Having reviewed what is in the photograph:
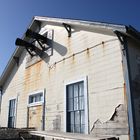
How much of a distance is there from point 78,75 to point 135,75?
2.18 m

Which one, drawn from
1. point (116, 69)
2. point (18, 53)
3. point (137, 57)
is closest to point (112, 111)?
point (116, 69)

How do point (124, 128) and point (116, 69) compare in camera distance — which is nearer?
point (124, 128)

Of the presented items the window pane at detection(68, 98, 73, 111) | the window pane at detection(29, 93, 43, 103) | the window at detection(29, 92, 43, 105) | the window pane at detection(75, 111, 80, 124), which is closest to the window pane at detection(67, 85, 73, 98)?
the window pane at detection(68, 98, 73, 111)

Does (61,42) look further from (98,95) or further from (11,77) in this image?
(11,77)

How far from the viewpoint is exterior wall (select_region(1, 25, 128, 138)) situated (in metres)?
6.62

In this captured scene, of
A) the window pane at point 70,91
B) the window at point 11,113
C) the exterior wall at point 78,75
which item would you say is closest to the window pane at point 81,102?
the exterior wall at point 78,75

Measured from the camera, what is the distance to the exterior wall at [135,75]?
5.95 metres

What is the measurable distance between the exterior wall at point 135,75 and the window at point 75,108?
77.2 inches

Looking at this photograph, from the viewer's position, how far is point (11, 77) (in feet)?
43.5

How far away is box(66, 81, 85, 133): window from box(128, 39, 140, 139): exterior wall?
196 cm

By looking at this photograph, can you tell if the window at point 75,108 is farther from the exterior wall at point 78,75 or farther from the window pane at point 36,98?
the window pane at point 36,98

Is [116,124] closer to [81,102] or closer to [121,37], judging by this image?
[81,102]

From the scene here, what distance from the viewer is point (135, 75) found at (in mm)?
6477

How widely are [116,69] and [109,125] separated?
1649mm
